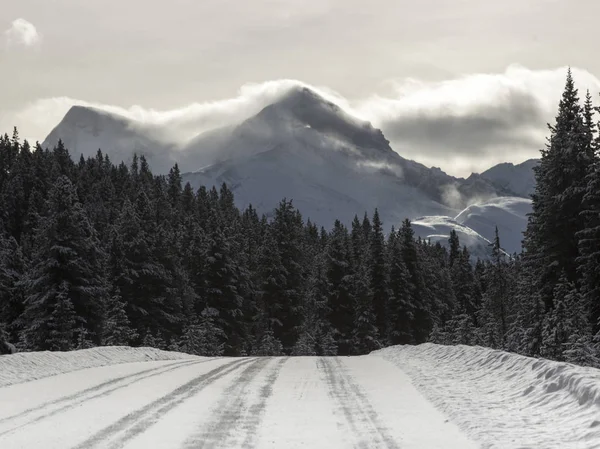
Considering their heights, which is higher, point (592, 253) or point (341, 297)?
point (592, 253)

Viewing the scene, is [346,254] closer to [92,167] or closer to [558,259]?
[558,259]

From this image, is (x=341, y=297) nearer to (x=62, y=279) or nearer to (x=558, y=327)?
(x=62, y=279)

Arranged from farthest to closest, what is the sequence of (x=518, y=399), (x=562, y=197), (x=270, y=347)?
(x=270, y=347)
(x=562, y=197)
(x=518, y=399)

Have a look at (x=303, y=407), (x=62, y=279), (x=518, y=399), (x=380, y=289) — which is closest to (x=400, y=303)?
(x=380, y=289)

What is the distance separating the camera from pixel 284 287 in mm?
58625

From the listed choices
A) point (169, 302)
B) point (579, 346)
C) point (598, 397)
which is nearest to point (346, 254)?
point (169, 302)

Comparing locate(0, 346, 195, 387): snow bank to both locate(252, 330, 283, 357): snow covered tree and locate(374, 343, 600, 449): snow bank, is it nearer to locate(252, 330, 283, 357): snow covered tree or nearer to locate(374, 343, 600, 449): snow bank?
locate(374, 343, 600, 449): snow bank

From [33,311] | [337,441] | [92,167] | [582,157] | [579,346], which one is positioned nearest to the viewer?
[337,441]

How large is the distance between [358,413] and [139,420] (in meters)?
3.56

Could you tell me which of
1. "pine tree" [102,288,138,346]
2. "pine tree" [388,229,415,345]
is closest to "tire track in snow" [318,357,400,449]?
"pine tree" [102,288,138,346]

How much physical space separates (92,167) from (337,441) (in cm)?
15641

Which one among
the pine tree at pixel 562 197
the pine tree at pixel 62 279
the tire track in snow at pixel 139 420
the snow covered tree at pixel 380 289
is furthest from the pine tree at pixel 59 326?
the snow covered tree at pixel 380 289

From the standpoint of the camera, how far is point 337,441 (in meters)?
8.09

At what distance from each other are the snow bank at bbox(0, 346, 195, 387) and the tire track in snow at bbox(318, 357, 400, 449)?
279 inches
